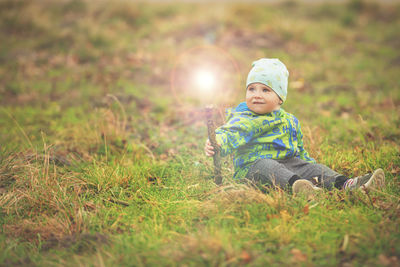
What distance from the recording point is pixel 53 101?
253 inches

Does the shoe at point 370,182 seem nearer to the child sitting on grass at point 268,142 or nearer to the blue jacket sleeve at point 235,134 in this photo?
the child sitting on grass at point 268,142

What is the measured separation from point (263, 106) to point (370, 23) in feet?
39.7

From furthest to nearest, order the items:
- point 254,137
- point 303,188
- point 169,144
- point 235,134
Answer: point 169,144
point 254,137
point 235,134
point 303,188

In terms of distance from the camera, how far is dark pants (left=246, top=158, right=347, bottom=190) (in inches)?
106

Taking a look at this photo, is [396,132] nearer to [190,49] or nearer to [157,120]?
[157,120]

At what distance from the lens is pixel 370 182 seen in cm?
265

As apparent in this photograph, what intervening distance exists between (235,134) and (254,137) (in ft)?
0.71

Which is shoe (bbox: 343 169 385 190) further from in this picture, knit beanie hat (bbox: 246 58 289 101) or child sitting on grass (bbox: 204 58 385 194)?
knit beanie hat (bbox: 246 58 289 101)

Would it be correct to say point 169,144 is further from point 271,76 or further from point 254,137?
point 271,76

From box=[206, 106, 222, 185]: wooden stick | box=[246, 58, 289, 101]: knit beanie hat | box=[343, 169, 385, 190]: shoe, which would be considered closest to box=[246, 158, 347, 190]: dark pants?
box=[343, 169, 385, 190]: shoe

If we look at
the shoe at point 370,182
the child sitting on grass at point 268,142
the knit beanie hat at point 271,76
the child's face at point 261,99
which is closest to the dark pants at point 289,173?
the child sitting on grass at point 268,142

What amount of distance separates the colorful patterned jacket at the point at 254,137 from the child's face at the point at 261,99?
0.07 meters

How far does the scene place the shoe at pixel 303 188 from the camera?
8.54ft

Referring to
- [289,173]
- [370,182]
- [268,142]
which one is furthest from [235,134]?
[370,182]
